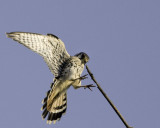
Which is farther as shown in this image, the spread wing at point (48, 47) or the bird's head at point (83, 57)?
the bird's head at point (83, 57)

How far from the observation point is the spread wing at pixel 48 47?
4.48 m

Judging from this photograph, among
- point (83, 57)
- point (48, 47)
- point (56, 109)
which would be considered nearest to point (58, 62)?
point (48, 47)

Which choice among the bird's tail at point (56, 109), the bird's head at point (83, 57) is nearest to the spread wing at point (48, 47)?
the bird's head at point (83, 57)

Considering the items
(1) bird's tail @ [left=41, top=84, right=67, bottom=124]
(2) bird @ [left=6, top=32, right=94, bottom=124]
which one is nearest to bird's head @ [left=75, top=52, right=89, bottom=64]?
(2) bird @ [left=6, top=32, right=94, bottom=124]

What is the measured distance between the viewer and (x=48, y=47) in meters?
4.91

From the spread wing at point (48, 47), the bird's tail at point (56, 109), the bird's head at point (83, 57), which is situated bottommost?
the bird's tail at point (56, 109)

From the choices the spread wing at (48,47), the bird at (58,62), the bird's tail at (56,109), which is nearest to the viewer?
the spread wing at (48,47)

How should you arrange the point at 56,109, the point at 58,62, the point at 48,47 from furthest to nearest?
1. the point at 56,109
2. the point at 58,62
3. the point at 48,47

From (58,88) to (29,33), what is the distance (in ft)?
3.73

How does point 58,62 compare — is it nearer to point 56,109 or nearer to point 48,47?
point 48,47

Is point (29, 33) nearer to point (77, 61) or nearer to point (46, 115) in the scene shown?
point (77, 61)

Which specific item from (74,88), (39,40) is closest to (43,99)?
(74,88)

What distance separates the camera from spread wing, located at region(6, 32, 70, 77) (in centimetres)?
448

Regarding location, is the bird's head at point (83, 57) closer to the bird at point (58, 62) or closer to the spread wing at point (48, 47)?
the bird at point (58, 62)
